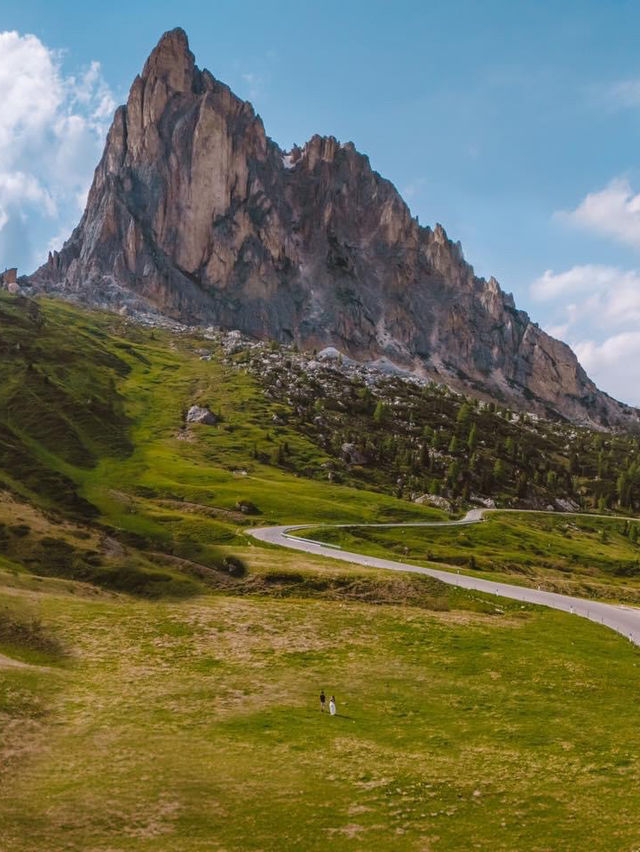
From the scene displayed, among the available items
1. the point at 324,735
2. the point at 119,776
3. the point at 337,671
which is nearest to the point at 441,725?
the point at 324,735

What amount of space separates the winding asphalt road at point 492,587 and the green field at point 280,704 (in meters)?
4.70

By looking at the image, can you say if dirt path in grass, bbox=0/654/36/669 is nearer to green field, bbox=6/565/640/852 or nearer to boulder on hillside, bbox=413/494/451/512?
green field, bbox=6/565/640/852

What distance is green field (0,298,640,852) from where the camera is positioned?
2869cm

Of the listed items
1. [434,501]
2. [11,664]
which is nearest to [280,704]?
[11,664]

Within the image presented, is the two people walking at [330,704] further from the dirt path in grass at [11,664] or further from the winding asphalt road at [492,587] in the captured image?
the winding asphalt road at [492,587]

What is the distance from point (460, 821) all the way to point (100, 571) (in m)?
54.9

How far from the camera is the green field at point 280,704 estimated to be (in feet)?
94.1

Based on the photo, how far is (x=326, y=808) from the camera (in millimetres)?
29906

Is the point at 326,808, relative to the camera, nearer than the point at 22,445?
Yes

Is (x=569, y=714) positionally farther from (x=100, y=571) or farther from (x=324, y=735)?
(x=100, y=571)

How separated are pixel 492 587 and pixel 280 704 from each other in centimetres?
4999

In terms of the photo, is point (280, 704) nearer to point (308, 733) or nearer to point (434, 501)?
point (308, 733)

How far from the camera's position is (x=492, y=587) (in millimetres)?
86125

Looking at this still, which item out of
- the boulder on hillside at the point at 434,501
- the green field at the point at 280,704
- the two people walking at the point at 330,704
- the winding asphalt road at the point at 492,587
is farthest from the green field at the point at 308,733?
the boulder on hillside at the point at 434,501
